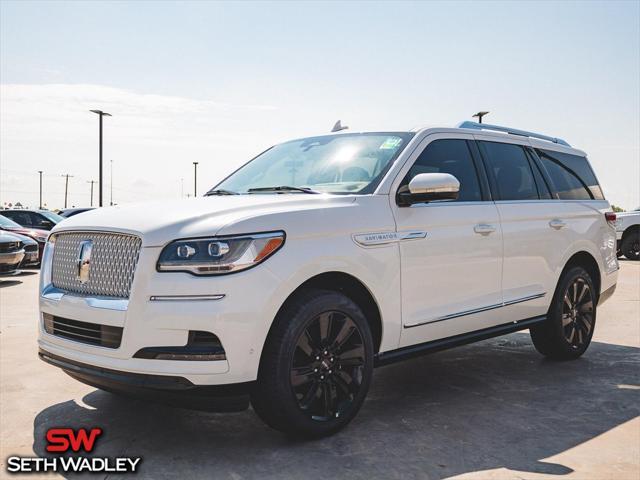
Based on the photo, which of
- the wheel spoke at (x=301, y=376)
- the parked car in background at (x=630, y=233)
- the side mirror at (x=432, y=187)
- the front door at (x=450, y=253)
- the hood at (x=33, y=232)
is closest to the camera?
the wheel spoke at (x=301, y=376)

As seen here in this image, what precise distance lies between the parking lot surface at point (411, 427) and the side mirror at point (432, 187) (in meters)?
1.39

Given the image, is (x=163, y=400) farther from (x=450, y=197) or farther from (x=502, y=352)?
(x=502, y=352)

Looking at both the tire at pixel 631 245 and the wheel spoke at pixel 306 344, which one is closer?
the wheel spoke at pixel 306 344

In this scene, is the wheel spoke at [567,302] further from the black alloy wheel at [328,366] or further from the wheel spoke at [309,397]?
the wheel spoke at [309,397]

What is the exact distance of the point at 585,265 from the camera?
626 cm

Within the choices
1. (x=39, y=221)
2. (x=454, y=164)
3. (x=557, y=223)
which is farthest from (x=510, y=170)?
(x=39, y=221)

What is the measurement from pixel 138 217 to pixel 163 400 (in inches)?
39.0

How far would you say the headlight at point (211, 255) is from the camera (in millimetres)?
3322

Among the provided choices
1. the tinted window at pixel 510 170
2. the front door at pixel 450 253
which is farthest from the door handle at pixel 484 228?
the tinted window at pixel 510 170

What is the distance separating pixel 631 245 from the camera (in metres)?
18.3

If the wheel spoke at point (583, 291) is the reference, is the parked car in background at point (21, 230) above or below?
below

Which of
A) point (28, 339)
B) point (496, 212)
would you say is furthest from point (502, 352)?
point (28, 339)

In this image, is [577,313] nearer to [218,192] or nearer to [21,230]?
[218,192]

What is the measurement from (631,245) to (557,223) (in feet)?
46.4
